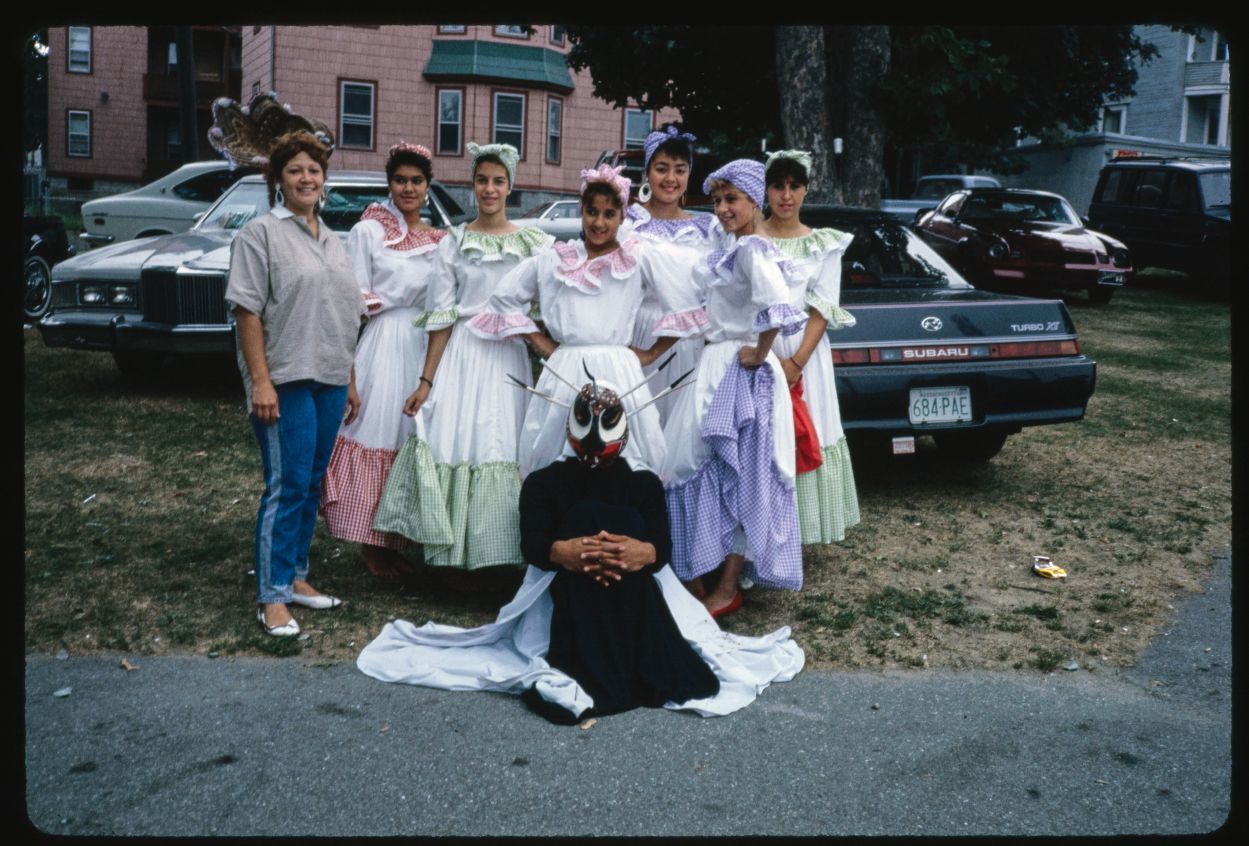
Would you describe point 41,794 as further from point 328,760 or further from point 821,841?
point 821,841

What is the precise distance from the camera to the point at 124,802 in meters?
3.24

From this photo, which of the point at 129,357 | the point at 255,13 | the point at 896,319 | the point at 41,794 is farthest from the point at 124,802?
the point at 129,357

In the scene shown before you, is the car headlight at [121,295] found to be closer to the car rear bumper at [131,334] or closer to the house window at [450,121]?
the car rear bumper at [131,334]

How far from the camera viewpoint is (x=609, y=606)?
418cm

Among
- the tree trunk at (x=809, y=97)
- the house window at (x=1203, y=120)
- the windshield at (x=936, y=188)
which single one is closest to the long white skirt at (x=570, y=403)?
the tree trunk at (x=809, y=97)

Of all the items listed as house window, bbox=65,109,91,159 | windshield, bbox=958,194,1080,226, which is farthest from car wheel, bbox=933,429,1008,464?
house window, bbox=65,109,91,159

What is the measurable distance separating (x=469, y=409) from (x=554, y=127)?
83.4 ft

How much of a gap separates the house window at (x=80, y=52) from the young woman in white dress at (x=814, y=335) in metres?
39.7

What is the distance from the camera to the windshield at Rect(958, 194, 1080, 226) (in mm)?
15984

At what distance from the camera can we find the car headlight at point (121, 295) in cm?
880

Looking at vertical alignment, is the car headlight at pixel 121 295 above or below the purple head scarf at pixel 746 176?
below

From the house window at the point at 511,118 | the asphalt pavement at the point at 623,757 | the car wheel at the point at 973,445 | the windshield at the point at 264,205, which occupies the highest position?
the house window at the point at 511,118

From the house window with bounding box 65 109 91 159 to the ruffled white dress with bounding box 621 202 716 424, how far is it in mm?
38615

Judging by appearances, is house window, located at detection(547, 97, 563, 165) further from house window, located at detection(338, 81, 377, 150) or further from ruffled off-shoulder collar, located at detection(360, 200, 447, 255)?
ruffled off-shoulder collar, located at detection(360, 200, 447, 255)
